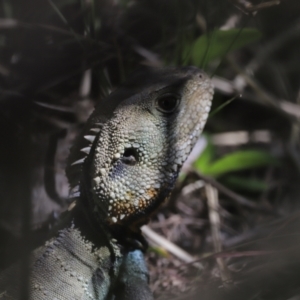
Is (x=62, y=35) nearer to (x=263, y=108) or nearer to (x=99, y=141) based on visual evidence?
(x=99, y=141)

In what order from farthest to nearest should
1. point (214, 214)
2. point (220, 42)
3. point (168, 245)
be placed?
1. point (214, 214)
2. point (168, 245)
3. point (220, 42)

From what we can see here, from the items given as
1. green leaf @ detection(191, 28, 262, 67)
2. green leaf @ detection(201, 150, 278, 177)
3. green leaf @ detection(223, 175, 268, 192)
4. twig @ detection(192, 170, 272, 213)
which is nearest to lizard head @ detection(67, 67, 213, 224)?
green leaf @ detection(191, 28, 262, 67)

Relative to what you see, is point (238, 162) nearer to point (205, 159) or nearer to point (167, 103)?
point (205, 159)

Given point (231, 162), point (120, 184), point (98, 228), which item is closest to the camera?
point (120, 184)

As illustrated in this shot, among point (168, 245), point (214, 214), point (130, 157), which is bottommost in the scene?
point (130, 157)

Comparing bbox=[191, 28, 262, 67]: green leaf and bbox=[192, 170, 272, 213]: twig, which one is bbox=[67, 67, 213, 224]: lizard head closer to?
bbox=[191, 28, 262, 67]: green leaf

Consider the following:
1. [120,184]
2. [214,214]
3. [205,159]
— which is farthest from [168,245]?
[120,184]

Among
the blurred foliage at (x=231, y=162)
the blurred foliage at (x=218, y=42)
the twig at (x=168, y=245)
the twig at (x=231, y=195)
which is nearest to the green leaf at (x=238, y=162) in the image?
the blurred foliage at (x=231, y=162)
